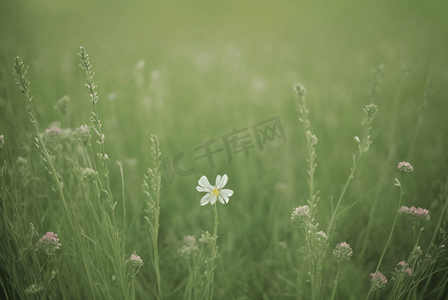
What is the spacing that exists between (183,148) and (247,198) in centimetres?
33

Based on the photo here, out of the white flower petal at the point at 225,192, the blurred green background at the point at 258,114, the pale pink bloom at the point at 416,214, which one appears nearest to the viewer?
the white flower petal at the point at 225,192

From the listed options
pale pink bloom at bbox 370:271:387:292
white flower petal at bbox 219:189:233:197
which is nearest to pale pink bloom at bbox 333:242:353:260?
pale pink bloom at bbox 370:271:387:292

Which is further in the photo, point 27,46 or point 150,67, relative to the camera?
point 150,67

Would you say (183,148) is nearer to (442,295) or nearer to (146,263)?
(146,263)

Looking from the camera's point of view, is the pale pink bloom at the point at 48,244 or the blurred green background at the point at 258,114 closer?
the pale pink bloom at the point at 48,244

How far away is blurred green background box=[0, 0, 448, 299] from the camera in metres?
1.14

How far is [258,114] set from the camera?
54.7 inches

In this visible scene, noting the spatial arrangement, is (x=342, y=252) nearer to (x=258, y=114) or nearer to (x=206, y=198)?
(x=206, y=198)

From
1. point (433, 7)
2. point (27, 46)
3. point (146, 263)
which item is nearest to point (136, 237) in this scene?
point (146, 263)

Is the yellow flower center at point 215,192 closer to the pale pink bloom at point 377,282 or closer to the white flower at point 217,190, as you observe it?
the white flower at point 217,190

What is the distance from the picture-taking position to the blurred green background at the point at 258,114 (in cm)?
114

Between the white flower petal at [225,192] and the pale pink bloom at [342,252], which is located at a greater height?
the white flower petal at [225,192]

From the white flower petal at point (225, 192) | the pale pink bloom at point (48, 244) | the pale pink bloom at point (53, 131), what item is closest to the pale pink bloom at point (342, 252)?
the white flower petal at point (225, 192)

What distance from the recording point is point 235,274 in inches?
42.8
